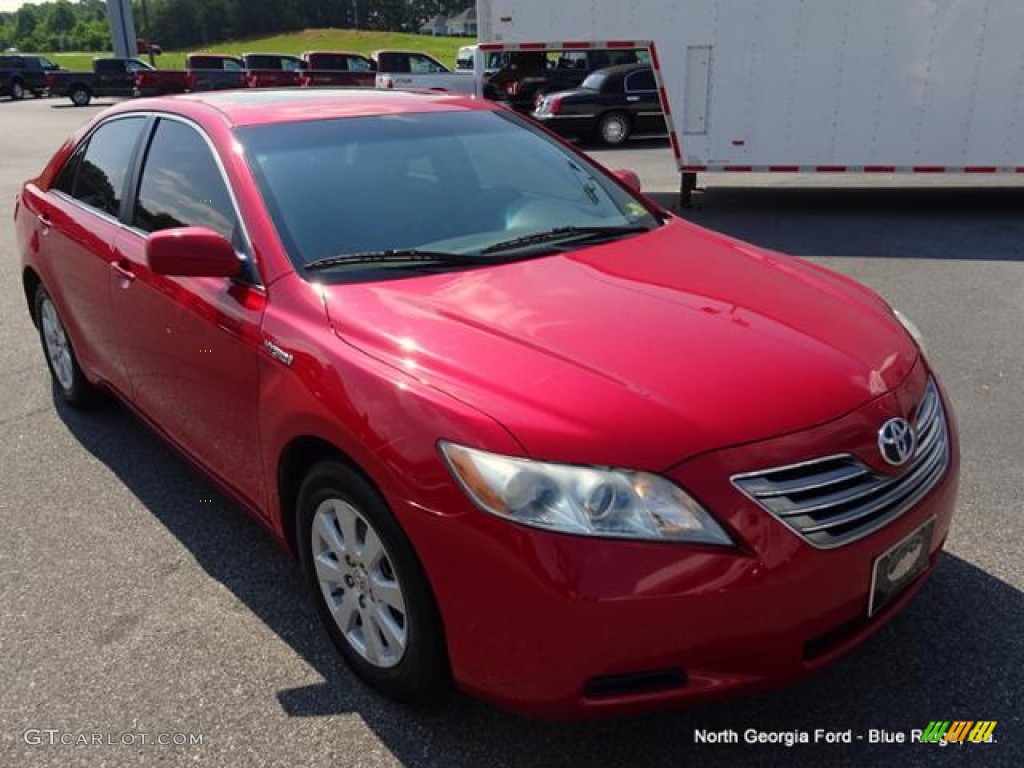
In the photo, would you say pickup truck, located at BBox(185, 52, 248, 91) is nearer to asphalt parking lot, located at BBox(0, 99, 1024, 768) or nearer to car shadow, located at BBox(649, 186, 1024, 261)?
car shadow, located at BBox(649, 186, 1024, 261)

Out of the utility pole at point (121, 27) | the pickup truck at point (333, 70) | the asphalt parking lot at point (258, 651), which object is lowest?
the asphalt parking lot at point (258, 651)

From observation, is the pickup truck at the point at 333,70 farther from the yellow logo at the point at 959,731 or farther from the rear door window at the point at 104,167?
the yellow logo at the point at 959,731

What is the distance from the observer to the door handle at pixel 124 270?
11.4 ft

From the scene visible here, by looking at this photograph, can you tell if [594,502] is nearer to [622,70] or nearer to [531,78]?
[622,70]

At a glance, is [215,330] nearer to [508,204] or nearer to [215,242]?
[215,242]

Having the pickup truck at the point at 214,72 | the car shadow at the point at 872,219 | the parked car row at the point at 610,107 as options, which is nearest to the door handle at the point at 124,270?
the car shadow at the point at 872,219

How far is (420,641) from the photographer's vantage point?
2.23m

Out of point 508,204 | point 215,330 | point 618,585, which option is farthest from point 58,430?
point 618,585

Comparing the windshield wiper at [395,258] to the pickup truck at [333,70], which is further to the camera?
the pickup truck at [333,70]

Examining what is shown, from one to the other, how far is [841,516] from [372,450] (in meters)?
1.16

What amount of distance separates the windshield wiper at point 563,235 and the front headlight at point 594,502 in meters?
1.17

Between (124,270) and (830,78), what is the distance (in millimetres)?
8807

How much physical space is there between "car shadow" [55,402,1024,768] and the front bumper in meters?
0.12

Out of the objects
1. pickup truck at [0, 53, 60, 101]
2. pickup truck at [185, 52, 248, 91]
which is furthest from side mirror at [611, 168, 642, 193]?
pickup truck at [0, 53, 60, 101]
